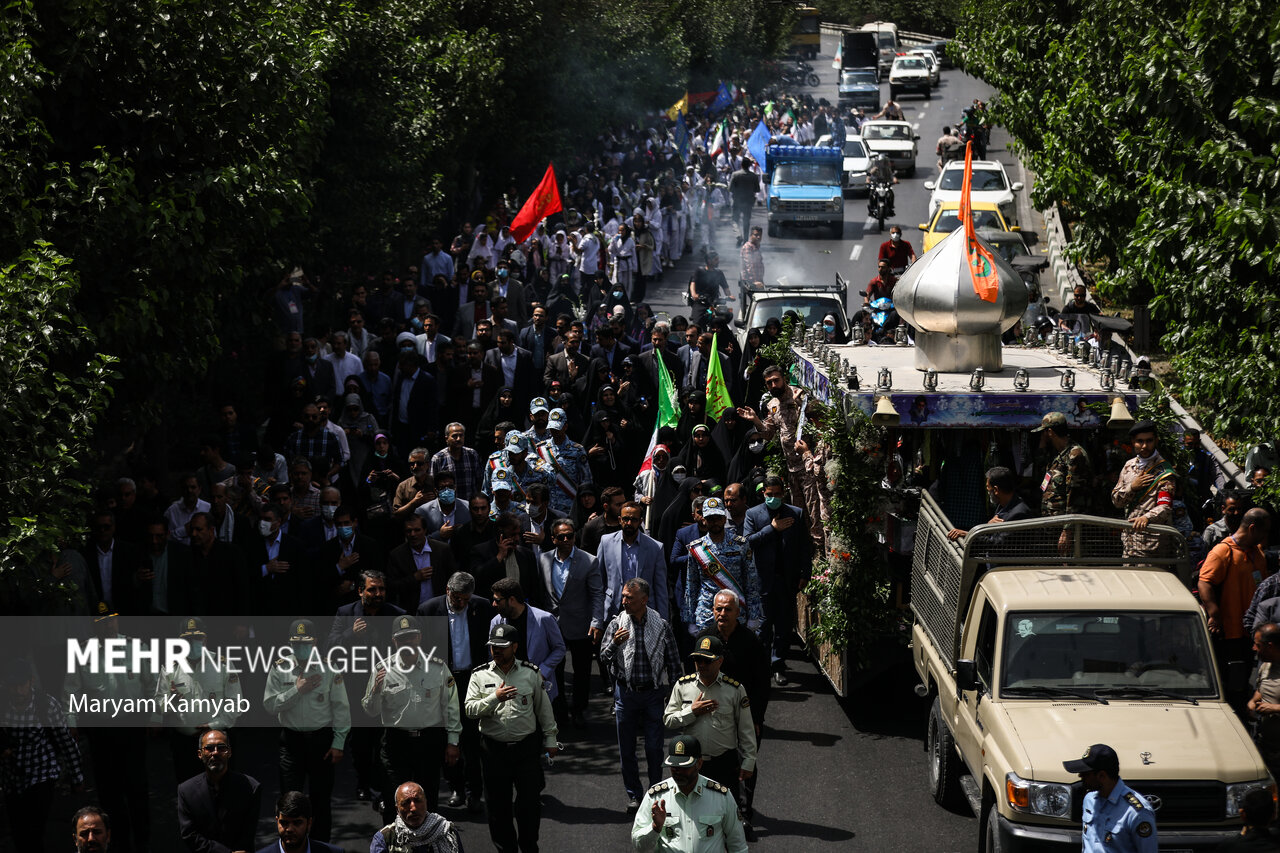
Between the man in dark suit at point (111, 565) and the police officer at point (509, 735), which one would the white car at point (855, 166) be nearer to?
the man in dark suit at point (111, 565)

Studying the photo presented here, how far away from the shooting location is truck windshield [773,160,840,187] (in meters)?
36.6

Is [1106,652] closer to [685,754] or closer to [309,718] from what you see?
[685,754]

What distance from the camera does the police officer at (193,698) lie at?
981 cm

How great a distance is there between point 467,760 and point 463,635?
1.03 metres

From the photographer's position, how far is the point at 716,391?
16.0 metres

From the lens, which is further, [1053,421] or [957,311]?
[957,311]

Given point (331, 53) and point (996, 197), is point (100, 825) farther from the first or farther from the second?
point (996, 197)

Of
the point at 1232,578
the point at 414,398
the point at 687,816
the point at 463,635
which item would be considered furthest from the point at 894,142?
the point at 687,816

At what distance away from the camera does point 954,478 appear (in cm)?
1202

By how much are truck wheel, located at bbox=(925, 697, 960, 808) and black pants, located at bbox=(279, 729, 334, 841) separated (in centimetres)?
403

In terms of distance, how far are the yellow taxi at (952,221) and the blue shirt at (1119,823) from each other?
2282 centimetres

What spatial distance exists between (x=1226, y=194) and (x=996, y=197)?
23447 millimetres

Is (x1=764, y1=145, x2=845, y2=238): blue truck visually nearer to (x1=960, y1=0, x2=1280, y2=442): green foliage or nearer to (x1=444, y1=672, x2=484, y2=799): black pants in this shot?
(x1=960, y1=0, x2=1280, y2=442): green foliage

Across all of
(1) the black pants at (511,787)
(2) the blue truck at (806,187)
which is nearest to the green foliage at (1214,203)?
(1) the black pants at (511,787)
